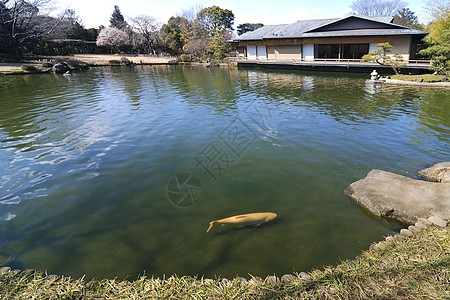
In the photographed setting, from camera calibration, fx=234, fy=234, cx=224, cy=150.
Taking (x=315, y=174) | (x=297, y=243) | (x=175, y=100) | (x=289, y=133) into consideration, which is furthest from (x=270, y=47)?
(x=297, y=243)

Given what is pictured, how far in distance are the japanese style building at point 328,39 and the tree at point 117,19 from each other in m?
34.9

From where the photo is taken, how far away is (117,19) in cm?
6438

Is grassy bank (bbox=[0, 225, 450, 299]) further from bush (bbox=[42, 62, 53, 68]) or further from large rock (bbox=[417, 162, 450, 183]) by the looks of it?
bush (bbox=[42, 62, 53, 68])

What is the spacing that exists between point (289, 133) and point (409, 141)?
14.1 feet

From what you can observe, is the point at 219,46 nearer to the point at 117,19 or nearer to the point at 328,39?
the point at 328,39

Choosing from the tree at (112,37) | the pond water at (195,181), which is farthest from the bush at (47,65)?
the pond water at (195,181)

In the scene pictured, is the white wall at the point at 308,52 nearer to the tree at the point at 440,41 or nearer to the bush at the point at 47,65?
the tree at the point at 440,41

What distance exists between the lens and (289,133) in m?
9.72

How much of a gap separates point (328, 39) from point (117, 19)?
193ft

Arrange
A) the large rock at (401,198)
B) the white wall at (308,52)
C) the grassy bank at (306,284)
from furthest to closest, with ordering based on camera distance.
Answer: the white wall at (308,52)
the large rock at (401,198)
the grassy bank at (306,284)

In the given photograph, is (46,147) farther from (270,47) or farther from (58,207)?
(270,47)

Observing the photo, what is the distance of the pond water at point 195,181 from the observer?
4.05 metres

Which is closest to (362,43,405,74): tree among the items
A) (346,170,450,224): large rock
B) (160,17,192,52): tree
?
(346,170,450,224): large rock

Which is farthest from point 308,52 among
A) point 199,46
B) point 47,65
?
point 47,65
